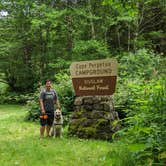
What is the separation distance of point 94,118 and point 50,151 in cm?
232

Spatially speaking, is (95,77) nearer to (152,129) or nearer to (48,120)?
(48,120)

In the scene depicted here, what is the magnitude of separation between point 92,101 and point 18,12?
18112mm

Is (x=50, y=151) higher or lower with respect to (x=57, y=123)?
lower

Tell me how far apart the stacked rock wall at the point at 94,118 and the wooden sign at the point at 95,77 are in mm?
208

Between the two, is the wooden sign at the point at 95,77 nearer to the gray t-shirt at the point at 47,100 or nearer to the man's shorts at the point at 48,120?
the gray t-shirt at the point at 47,100

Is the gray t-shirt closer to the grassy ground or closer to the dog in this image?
the dog

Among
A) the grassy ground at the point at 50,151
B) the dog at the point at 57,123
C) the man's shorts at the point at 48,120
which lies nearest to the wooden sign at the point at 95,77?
the dog at the point at 57,123

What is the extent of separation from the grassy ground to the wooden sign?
4.83 feet

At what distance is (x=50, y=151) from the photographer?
8602 mm

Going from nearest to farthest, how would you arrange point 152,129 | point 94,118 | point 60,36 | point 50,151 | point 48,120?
point 152,129
point 50,151
point 94,118
point 48,120
point 60,36

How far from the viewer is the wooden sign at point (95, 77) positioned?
34.1 ft

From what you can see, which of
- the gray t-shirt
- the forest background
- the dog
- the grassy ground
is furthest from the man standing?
the forest background

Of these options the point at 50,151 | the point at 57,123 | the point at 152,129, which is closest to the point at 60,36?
the point at 57,123

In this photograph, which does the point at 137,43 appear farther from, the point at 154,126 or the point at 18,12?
the point at 154,126
